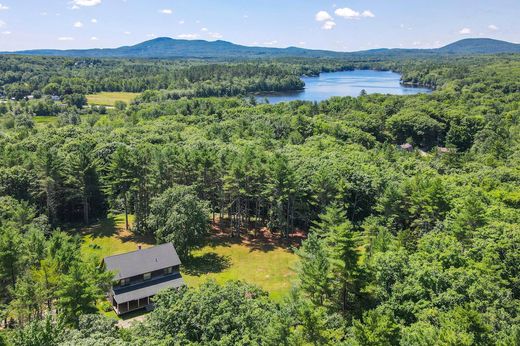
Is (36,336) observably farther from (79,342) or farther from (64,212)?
(64,212)

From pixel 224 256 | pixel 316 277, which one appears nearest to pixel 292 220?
pixel 224 256

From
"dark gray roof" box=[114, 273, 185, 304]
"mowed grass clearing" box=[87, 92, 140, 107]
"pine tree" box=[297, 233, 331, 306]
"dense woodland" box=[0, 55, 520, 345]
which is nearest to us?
"dense woodland" box=[0, 55, 520, 345]

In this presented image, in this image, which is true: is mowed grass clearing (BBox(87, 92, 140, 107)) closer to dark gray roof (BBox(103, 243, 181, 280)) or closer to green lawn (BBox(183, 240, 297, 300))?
green lawn (BBox(183, 240, 297, 300))

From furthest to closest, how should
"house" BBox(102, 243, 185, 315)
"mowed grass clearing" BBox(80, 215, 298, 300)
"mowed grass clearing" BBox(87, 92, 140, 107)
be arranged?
1. "mowed grass clearing" BBox(87, 92, 140, 107)
2. "mowed grass clearing" BBox(80, 215, 298, 300)
3. "house" BBox(102, 243, 185, 315)

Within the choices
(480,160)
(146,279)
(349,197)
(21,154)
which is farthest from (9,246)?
(480,160)

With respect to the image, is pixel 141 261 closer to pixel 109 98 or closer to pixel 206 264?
pixel 206 264

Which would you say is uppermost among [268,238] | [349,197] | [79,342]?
[79,342]

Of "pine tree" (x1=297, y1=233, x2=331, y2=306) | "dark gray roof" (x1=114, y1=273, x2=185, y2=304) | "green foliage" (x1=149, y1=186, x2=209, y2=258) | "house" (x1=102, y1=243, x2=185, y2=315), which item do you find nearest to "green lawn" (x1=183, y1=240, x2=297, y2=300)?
"green foliage" (x1=149, y1=186, x2=209, y2=258)
